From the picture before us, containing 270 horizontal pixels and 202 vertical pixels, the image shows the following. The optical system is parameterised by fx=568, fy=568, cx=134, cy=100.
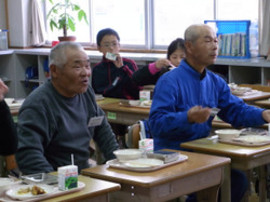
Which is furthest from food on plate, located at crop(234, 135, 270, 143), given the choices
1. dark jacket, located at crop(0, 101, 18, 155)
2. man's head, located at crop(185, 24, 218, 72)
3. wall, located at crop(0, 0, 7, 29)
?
wall, located at crop(0, 0, 7, 29)

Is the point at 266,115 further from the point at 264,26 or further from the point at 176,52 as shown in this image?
the point at 264,26

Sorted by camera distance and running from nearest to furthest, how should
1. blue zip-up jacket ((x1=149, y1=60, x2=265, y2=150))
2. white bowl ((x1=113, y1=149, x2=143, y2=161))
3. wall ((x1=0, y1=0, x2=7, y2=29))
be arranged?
white bowl ((x1=113, y1=149, x2=143, y2=161)), blue zip-up jacket ((x1=149, y1=60, x2=265, y2=150)), wall ((x1=0, y1=0, x2=7, y2=29))

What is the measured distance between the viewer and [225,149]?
10.8 ft

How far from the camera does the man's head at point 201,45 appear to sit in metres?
3.68

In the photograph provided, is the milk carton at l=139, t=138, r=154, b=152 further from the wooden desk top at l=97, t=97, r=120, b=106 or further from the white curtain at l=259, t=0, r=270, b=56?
the white curtain at l=259, t=0, r=270, b=56

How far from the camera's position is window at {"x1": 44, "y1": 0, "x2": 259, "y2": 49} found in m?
7.23

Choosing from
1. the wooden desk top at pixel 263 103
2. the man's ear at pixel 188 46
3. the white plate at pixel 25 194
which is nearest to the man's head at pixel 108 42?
the wooden desk top at pixel 263 103

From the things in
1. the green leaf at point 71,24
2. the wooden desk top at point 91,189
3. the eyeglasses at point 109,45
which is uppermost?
Result: the green leaf at point 71,24

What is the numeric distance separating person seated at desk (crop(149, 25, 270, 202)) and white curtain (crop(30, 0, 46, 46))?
612 centimetres

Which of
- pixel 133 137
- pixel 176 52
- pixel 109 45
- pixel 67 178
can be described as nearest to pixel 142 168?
pixel 67 178

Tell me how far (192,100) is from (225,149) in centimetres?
49

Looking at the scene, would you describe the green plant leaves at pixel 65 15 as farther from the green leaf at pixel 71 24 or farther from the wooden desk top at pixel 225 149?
the wooden desk top at pixel 225 149

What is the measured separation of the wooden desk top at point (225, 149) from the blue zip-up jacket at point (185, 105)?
132 millimetres

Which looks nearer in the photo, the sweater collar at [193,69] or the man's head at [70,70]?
the man's head at [70,70]
